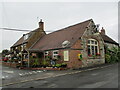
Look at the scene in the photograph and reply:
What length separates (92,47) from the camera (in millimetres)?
19547

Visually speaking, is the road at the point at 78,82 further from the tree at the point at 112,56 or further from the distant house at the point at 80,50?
the tree at the point at 112,56

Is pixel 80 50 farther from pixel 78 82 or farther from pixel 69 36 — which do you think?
pixel 78 82

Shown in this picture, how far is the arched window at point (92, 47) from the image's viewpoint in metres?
19.0

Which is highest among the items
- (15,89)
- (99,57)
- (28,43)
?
(28,43)

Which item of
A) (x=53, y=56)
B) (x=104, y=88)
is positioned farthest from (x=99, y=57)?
(x=104, y=88)

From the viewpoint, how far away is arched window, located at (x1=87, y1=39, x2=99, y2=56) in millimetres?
19047

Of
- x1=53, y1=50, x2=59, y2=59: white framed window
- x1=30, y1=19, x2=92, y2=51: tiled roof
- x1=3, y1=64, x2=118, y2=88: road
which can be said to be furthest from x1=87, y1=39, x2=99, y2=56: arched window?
x1=3, y1=64, x2=118, y2=88: road

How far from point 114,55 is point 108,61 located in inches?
108

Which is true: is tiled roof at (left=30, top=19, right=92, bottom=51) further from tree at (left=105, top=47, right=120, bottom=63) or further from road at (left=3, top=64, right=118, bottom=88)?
road at (left=3, top=64, right=118, bottom=88)

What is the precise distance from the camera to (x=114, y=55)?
22.9m

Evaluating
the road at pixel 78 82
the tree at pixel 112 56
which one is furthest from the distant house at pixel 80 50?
the road at pixel 78 82

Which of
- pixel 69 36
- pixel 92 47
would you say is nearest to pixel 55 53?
pixel 69 36

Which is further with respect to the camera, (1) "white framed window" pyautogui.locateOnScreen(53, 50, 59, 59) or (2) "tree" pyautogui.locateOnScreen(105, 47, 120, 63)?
(2) "tree" pyautogui.locateOnScreen(105, 47, 120, 63)

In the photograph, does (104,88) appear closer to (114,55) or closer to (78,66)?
(78,66)
